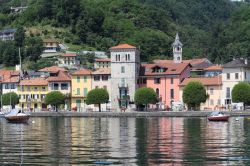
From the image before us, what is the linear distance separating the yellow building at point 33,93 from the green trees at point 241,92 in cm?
3716

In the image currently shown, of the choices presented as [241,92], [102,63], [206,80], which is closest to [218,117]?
[241,92]

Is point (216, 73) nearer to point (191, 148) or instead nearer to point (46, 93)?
point (46, 93)

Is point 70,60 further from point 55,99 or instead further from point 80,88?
point 55,99

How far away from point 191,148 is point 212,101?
221ft

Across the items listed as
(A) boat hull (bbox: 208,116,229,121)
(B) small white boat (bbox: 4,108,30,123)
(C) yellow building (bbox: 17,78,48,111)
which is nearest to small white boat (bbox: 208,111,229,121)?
(A) boat hull (bbox: 208,116,229,121)

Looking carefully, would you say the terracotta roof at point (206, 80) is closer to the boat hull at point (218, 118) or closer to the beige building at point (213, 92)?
the beige building at point (213, 92)

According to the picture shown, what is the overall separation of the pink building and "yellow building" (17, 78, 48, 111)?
18752 millimetres

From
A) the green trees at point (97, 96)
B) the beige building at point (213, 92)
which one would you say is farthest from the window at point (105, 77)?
the beige building at point (213, 92)

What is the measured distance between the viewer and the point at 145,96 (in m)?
113

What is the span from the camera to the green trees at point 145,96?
11319 centimetres

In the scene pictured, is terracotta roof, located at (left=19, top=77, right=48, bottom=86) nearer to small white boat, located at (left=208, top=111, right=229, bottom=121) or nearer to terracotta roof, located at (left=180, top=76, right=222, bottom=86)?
terracotta roof, located at (left=180, top=76, right=222, bottom=86)

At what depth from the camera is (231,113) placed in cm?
9988

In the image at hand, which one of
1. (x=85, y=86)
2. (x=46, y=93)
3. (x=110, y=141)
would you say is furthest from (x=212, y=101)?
(x=110, y=141)

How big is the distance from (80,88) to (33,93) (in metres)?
10.5
